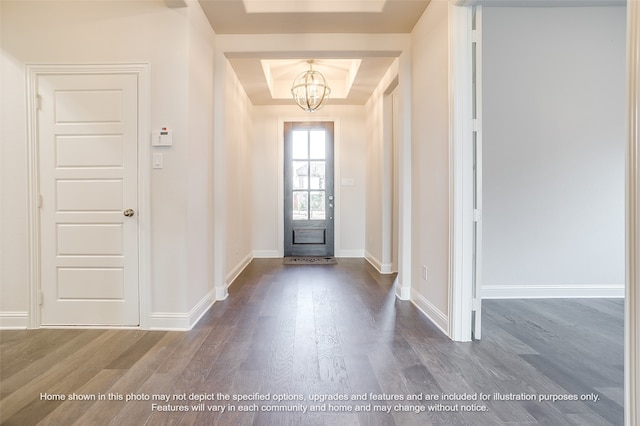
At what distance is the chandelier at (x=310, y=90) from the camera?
4520mm

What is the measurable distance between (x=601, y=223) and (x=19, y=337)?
5411mm

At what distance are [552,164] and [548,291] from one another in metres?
1.35

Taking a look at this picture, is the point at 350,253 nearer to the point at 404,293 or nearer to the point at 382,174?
the point at 382,174

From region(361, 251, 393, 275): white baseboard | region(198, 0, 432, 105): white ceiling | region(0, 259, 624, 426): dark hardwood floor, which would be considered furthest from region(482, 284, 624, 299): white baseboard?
region(198, 0, 432, 105): white ceiling

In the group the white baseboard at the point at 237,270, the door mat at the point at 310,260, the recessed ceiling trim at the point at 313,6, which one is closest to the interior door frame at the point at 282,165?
the door mat at the point at 310,260

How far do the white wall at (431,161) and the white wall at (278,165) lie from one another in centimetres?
251

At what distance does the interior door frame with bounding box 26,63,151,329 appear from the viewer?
8.56ft

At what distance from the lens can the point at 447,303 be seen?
2529 millimetres

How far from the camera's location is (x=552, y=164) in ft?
11.5

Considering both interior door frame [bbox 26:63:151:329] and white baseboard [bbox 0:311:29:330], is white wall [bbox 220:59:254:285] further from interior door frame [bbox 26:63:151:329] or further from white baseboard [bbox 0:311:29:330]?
white baseboard [bbox 0:311:29:330]

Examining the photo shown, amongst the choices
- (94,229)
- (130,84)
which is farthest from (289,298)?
(130,84)

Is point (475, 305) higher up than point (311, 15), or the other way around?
point (311, 15)

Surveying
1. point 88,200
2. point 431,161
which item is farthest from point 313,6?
point 88,200

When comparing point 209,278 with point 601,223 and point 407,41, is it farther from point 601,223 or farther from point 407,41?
point 601,223
